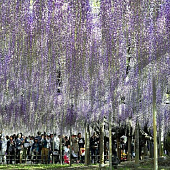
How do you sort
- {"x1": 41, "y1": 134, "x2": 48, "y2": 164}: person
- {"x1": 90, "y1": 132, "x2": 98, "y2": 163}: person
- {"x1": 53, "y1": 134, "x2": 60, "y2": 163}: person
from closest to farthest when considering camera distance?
{"x1": 41, "y1": 134, "x2": 48, "y2": 164}: person, {"x1": 90, "y1": 132, "x2": 98, "y2": 163}: person, {"x1": 53, "y1": 134, "x2": 60, "y2": 163}: person

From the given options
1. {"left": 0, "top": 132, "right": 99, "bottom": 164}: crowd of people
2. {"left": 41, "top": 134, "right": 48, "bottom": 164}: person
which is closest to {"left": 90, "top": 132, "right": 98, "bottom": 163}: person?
{"left": 0, "top": 132, "right": 99, "bottom": 164}: crowd of people

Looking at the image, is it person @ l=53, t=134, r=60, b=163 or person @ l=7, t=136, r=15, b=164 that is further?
person @ l=53, t=134, r=60, b=163

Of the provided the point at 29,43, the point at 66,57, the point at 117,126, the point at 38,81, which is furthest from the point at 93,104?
the point at 29,43

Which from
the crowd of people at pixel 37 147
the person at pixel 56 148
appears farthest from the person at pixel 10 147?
the person at pixel 56 148

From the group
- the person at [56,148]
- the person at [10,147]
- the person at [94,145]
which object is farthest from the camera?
the person at [56,148]

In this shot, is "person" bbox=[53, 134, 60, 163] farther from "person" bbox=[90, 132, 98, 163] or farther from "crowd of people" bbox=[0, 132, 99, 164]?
"person" bbox=[90, 132, 98, 163]

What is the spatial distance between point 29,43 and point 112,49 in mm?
2801

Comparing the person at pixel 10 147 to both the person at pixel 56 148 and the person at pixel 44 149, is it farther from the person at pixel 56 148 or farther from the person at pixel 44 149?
the person at pixel 56 148

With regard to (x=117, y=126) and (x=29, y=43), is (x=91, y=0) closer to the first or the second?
(x=29, y=43)

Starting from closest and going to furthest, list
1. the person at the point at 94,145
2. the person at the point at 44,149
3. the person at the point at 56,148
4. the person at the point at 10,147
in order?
1. the person at the point at 44,149
2. the person at the point at 10,147
3. the person at the point at 94,145
4. the person at the point at 56,148

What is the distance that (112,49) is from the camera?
468 inches

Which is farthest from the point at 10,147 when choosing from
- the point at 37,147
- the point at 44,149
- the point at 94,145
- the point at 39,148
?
the point at 94,145

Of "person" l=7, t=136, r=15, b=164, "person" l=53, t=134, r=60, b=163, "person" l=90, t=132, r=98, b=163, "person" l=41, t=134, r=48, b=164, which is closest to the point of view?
"person" l=41, t=134, r=48, b=164

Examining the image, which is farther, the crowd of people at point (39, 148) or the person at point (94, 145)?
the person at point (94, 145)
